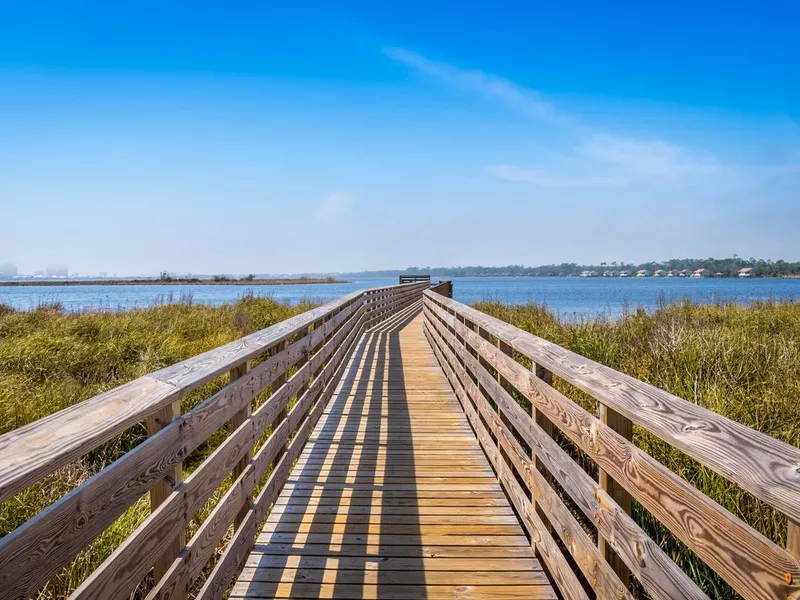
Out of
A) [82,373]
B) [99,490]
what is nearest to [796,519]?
[99,490]

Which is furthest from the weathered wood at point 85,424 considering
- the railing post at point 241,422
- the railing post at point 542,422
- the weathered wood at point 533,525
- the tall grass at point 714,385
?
the tall grass at point 714,385

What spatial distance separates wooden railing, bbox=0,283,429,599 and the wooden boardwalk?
31 cm

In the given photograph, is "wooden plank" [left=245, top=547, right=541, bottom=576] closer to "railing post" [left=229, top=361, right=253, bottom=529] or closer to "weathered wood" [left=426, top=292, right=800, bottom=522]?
"railing post" [left=229, top=361, right=253, bottom=529]

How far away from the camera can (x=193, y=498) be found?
6.81 feet

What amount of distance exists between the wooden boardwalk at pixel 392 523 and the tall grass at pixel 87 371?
87 centimetres

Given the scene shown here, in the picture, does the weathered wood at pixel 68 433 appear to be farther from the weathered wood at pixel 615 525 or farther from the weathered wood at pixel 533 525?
the weathered wood at pixel 533 525

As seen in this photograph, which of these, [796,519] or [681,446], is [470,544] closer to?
[681,446]

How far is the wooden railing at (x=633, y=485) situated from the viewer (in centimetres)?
112

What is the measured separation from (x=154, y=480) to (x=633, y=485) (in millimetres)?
1670

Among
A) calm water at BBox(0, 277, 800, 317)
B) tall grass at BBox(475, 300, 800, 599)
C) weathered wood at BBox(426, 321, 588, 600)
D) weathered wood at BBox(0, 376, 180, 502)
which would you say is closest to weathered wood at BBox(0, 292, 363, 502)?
weathered wood at BBox(0, 376, 180, 502)

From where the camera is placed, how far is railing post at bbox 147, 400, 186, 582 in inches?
72.5

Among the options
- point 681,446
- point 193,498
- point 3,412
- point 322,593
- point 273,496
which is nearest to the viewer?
→ point 681,446

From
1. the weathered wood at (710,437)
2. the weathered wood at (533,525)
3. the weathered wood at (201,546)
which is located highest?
the weathered wood at (710,437)

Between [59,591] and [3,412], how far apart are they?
2.93 meters
